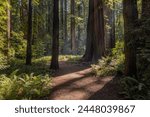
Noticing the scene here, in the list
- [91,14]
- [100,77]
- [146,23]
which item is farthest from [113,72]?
[91,14]

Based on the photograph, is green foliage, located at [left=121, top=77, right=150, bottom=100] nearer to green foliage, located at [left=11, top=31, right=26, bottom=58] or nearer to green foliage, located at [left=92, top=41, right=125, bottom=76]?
green foliage, located at [left=92, top=41, right=125, bottom=76]

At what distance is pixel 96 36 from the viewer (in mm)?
20047

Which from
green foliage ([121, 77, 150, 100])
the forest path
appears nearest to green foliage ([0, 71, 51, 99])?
the forest path

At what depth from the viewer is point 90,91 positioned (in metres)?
11.1

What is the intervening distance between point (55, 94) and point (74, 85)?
160 cm

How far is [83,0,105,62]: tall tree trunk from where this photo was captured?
1988cm

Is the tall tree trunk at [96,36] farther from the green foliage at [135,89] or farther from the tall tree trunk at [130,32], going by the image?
the green foliage at [135,89]

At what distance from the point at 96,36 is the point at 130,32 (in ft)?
28.5

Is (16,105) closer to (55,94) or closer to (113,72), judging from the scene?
(55,94)

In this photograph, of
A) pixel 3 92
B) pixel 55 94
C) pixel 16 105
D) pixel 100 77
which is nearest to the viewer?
pixel 16 105

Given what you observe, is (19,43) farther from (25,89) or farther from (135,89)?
(135,89)

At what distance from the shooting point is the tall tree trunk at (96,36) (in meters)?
19.9

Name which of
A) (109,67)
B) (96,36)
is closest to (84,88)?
(109,67)

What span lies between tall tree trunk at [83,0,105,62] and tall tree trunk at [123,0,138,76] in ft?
26.3
